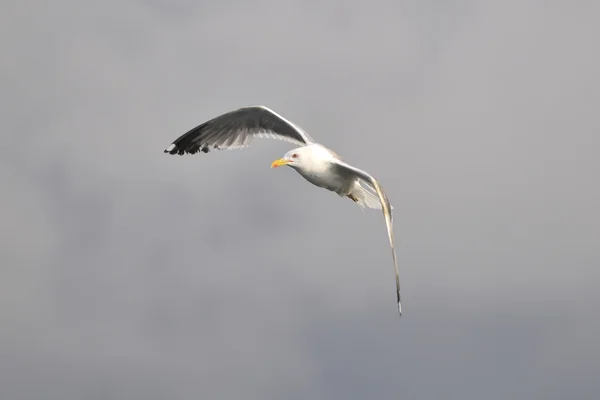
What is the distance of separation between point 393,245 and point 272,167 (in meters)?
4.25

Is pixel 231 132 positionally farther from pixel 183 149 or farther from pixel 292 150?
pixel 292 150

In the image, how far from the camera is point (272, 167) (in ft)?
76.0

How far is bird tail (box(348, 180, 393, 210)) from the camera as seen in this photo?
79.6 feet

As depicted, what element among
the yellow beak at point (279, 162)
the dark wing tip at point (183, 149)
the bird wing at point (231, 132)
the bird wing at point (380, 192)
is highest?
the bird wing at point (231, 132)

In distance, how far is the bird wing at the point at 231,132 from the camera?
87.9ft

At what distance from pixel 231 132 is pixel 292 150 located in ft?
14.7

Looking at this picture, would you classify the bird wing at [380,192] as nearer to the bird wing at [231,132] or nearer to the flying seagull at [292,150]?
the flying seagull at [292,150]

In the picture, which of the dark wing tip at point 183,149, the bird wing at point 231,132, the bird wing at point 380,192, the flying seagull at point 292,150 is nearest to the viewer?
the bird wing at point 380,192

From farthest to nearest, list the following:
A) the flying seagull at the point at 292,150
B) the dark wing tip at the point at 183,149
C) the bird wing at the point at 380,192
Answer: the dark wing tip at the point at 183,149, the flying seagull at the point at 292,150, the bird wing at the point at 380,192

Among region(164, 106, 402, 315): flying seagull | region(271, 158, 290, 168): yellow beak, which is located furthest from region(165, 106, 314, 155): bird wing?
region(271, 158, 290, 168): yellow beak

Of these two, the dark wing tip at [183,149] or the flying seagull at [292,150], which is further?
the dark wing tip at [183,149]

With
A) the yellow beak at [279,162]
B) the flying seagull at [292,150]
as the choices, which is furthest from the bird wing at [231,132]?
the yellow beak at [279,162]

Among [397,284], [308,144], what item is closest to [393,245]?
[397,284]

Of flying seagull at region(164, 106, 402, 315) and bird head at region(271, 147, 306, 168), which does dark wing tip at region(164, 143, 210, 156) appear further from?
bird head at region(271, 147, 306, 168)
